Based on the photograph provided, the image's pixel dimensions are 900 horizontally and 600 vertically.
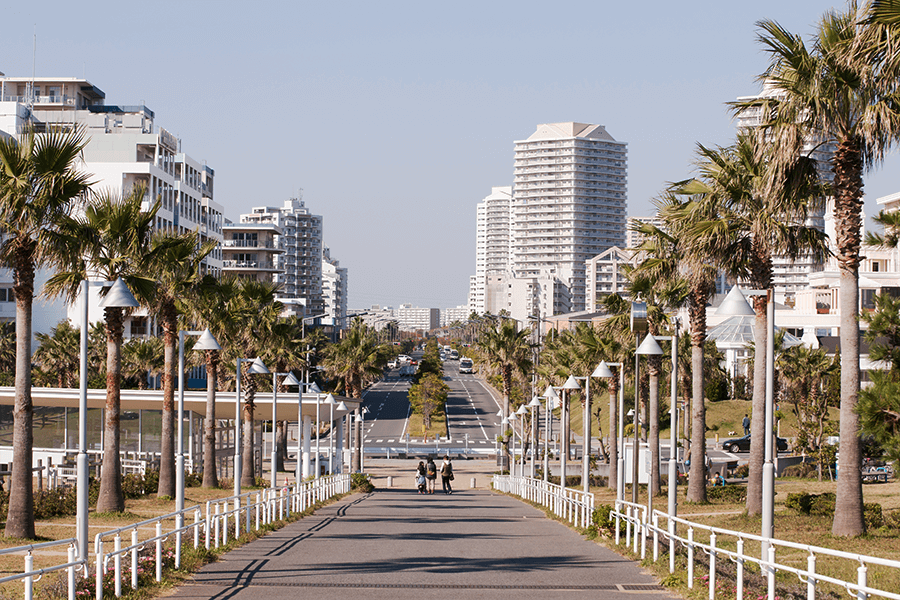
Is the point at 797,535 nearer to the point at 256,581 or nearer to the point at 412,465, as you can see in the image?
the point at 256,581

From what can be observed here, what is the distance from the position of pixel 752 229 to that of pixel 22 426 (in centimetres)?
1698

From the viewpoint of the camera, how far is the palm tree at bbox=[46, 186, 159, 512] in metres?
24.4

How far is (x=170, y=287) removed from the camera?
31.2m

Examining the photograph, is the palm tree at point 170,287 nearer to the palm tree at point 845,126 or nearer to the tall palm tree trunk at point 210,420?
the tall palm tree trunk at point 210,420

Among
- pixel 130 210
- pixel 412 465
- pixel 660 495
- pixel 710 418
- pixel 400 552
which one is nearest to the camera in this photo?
pixel 400 552

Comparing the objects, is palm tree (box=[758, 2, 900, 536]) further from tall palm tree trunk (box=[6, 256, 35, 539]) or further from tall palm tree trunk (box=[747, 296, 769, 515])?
tall palm tree trunk (box=[6, 256, 35, 539])

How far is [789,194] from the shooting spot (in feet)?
68.4

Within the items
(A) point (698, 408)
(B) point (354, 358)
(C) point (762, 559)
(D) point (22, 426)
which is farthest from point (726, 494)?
(B) point (354, 358)

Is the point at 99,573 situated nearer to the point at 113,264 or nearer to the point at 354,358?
the point at 113,264

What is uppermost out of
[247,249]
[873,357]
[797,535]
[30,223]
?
[247,249]

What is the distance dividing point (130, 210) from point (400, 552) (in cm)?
1324

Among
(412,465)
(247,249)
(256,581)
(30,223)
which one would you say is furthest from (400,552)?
(247,249)

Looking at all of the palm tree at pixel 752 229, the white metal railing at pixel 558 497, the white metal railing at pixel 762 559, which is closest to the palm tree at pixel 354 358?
the white metal railing at pixel 558 497

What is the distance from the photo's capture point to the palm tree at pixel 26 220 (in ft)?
66.3
